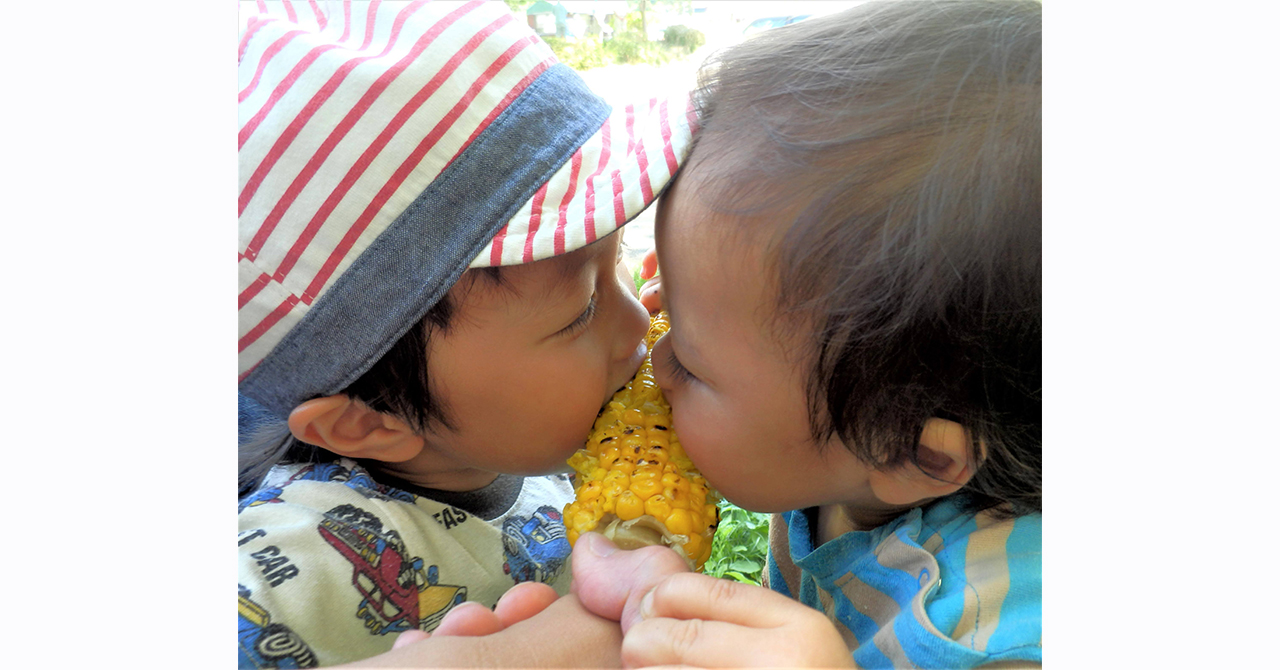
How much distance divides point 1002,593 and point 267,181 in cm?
126

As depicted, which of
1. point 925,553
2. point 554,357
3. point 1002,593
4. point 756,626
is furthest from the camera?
point 554,357

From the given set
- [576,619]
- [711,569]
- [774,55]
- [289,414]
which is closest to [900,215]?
[774,55]

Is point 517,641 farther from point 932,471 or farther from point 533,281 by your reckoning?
point 932,471

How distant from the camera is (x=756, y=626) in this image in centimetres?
108

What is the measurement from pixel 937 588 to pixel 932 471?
0.59ft

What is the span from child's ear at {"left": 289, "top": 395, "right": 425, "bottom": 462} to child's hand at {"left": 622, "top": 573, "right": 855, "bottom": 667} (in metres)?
0.62

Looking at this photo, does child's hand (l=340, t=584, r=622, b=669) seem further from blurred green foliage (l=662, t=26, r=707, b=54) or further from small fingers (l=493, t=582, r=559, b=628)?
blurred green foliage (l=662, t=26, r=707, b=54)

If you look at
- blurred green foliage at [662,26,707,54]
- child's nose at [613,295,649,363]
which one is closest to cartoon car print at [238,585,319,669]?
child's nose at [613,295,649,363]

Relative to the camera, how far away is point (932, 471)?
1315mm

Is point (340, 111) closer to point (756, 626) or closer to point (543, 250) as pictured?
point (543, 250)

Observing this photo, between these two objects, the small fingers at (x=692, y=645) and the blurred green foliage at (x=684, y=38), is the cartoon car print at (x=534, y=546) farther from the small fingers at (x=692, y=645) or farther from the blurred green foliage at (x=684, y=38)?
the blurred green foliage at (x=684, y=38)

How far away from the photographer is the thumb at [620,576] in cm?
124

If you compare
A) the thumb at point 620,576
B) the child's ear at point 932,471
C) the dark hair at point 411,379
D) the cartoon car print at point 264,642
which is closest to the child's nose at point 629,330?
the dark hair at point 411,379

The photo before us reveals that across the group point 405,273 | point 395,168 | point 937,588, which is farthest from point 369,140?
point 937,588
